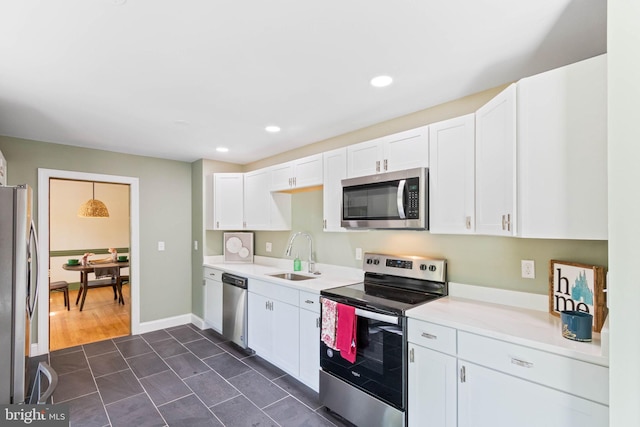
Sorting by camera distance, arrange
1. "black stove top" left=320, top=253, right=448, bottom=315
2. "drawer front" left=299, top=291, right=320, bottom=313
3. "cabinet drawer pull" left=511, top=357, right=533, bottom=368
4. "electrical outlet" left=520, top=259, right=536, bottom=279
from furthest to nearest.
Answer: "drawer front" left=299, top=291, right=320, bottom=313
"black stove top" left=320, top=253, right=448, bottom=315
"electrical outlet" left=520, top=259, right=536, bottom=279
"cabinet drawer pull" left=511, top=357, right=533, bottom=368

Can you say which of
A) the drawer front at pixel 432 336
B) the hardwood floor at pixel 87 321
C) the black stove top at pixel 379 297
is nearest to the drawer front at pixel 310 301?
the black stove top at pixel 379 297

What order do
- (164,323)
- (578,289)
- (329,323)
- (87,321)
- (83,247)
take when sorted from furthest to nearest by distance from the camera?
1. (83,247)
2. (87,321)
3. (164,323)
4. (329,323)
5. (578,289)

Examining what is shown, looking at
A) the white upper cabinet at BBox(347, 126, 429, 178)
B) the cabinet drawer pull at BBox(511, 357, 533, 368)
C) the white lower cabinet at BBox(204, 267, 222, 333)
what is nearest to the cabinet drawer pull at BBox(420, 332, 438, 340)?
the cabinet drawer pull at BBox(511, 357, 533, 368)

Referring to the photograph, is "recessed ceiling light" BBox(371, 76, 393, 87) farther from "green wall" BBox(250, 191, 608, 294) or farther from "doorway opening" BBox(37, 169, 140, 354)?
"doorway opening" BBox(37, 169, 140, 354)

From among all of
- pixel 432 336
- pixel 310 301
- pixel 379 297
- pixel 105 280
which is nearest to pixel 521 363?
pixel 432 336

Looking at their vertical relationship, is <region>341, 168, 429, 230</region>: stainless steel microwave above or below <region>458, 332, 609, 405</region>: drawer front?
above

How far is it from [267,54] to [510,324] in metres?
1.99

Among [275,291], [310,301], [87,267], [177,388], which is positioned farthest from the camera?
[87,267]

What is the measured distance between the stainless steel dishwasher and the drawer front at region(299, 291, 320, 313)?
0.98 m

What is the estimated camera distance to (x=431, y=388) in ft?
5.88

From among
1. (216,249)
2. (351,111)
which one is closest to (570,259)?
(351,111)

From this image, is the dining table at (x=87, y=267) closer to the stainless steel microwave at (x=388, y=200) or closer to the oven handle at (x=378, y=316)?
the stainless steel microwave at (x=388, y=200)

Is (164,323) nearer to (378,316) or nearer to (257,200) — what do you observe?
(257,200)

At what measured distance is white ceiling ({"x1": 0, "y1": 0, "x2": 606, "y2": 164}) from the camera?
1374mm
